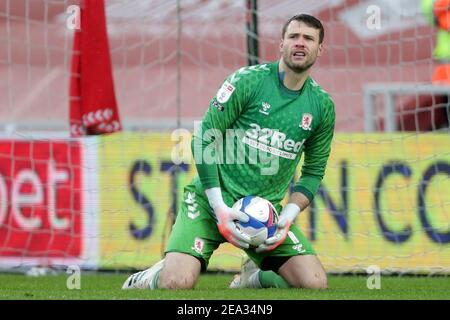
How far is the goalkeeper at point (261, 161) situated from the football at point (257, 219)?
0.14 feet

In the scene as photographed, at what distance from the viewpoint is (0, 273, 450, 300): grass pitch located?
5730mm

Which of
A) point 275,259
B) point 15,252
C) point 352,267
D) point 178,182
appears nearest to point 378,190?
point 352,267

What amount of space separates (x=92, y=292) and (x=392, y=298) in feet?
5.27

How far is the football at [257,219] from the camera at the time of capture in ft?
19.8

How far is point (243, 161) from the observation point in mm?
6320

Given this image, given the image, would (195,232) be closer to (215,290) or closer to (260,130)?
(215,290)

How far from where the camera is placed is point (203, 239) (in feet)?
20.8

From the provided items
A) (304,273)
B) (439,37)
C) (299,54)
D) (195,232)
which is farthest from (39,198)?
(439,37)

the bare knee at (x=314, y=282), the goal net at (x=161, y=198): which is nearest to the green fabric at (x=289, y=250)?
the bare knee at (x=314, y=282)

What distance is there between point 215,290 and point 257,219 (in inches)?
22.4

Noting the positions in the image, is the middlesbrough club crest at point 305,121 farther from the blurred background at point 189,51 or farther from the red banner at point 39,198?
the red banner at point 39,198

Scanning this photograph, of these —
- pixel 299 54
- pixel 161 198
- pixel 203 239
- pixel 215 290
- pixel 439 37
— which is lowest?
pixel 215 290

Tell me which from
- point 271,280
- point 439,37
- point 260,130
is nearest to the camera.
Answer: point 260,130

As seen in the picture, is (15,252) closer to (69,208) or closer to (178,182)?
(69,208)
